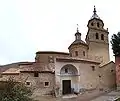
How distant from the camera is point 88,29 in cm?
4344

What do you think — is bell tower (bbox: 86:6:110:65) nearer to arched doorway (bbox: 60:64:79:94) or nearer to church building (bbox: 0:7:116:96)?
church building (bbox: 0:7:116:96)

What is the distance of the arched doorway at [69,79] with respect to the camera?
3198 centimetres

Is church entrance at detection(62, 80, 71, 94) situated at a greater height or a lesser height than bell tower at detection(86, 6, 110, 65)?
lesser

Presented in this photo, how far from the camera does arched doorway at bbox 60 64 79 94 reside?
32.0 m

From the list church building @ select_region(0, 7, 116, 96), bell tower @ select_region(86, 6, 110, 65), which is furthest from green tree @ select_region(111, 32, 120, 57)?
bell tower @ select_region(86, 6, 110, 65)

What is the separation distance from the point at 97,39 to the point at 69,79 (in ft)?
→ 46.9

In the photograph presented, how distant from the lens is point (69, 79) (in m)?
32.9

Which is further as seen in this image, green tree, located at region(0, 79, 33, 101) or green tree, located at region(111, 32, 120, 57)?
green tree, located at region(111, 32, 120, 57)

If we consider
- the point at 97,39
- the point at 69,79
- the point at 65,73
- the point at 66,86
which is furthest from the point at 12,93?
the point at 97,39

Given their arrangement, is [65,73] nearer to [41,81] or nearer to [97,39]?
[41,81]

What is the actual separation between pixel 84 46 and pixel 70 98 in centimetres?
1321

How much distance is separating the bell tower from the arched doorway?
10600mm

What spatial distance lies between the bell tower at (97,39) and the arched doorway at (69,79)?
1060 centimetres

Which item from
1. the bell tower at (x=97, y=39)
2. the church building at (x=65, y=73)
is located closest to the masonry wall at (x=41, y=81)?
the church building at (x=65, y=73)
